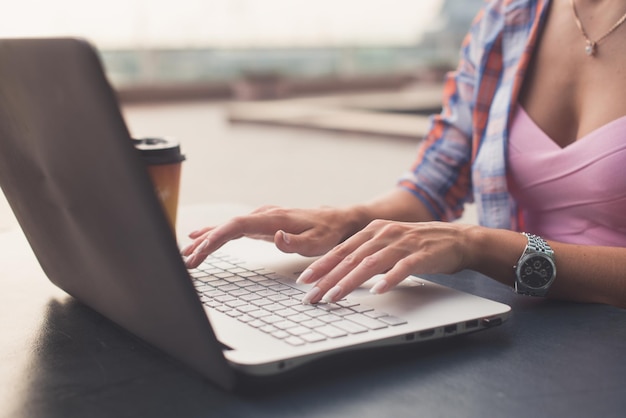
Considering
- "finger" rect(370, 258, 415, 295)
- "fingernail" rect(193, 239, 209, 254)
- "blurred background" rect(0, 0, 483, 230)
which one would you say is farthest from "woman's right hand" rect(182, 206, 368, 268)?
"blurred background" rect(0, 0, 483, 230)

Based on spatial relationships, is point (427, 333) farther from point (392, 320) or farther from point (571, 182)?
point (571, 182)

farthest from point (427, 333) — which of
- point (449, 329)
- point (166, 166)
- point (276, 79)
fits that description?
point (276, 79)

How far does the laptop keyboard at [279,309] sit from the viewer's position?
0.58m

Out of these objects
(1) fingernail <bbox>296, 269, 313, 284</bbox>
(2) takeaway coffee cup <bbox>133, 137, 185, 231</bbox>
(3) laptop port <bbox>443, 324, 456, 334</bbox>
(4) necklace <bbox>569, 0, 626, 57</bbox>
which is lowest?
(1) fingernail <bbox>296, 269, 313, 284</bbox>

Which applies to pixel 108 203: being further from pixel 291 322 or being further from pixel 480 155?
pixel 480 155

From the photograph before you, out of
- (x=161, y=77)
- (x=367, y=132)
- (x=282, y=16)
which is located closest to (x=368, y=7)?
(x=282, y=16)

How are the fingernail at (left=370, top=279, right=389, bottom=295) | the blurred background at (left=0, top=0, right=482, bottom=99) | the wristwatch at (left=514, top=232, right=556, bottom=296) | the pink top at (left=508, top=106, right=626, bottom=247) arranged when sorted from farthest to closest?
1. the blurred background at (left=0, top=0, right=482, bottom=99)
2. the pink top at (left=508, top=106, right=626, bottom=247)
3. the wristwatch at (left=514, top=232, right=556, bottom=296)
4. the fingernail at (left=370, top=279, right=389, bottom=295)

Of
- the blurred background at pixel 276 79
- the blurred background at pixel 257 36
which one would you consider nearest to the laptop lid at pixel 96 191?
→ the blurred background at pixel 276 79

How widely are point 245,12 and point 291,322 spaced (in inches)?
351

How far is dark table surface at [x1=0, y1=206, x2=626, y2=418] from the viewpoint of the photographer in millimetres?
505

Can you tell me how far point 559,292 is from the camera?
2.52 feet

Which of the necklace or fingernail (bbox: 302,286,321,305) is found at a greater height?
the necklace

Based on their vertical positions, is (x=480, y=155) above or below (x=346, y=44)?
above

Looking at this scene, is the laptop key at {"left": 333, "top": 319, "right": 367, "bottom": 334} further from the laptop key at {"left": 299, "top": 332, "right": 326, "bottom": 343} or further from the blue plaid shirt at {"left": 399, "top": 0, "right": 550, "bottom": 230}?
the blue plaid shirt at {"left": 399, "top": 0, "right": 550, "bottom": 230}
